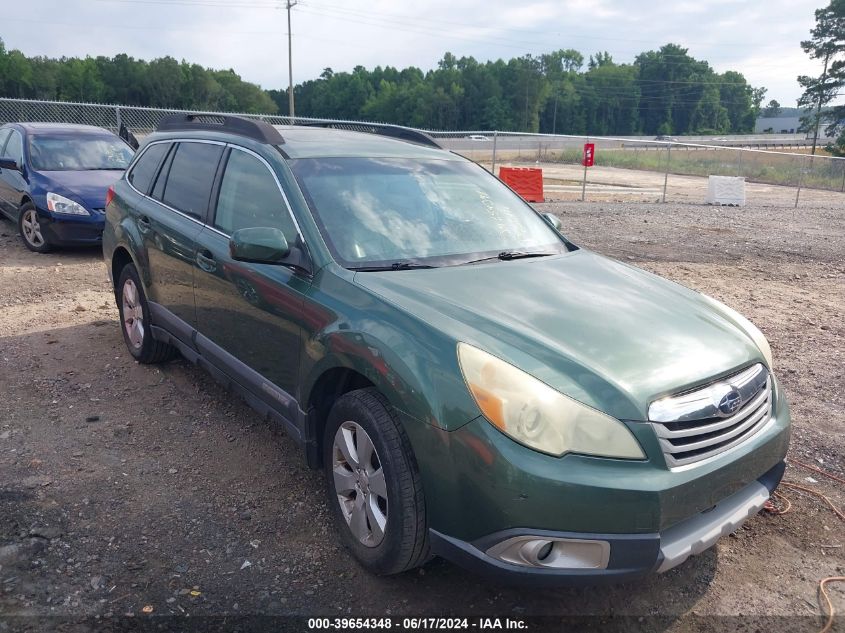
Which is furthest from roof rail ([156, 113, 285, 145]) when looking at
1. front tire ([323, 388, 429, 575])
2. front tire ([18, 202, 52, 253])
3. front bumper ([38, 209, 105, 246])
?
front tire ([18, 202, 52, 253])

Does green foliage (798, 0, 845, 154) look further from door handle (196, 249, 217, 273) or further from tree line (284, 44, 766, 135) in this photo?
door handle (196, 249, 217, 273)

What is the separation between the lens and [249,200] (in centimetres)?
371

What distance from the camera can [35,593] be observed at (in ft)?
8.96

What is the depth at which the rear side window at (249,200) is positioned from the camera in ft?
11.3

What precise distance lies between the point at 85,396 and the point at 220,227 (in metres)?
1.79

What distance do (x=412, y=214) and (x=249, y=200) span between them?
0.91 metres

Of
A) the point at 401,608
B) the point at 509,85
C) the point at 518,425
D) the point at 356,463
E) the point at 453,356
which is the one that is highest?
the point at 509,85

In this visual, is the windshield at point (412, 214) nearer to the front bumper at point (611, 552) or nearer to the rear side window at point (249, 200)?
the rear side window at point (249, 200)

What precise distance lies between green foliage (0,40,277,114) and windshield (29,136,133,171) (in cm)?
5446

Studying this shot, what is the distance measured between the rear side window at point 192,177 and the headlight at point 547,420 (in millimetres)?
2473

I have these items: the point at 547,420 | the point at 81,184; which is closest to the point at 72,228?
the point at 81,184

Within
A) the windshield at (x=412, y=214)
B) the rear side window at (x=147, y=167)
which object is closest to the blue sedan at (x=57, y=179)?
the rear side window at (x=147, y=167)

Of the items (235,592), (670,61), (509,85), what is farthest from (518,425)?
(670,61)

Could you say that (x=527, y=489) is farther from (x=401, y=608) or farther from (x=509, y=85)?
(x=509, y=85)
